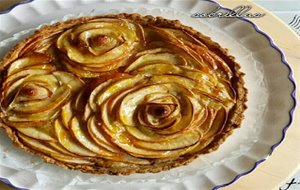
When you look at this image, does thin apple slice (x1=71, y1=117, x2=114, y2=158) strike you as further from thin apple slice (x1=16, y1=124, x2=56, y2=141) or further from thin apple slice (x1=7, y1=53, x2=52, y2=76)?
thin apple slice (x1=7, y1=53, x2=52, y2=76)

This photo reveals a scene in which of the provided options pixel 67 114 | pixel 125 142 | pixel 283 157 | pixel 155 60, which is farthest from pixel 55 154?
pixel 283 157

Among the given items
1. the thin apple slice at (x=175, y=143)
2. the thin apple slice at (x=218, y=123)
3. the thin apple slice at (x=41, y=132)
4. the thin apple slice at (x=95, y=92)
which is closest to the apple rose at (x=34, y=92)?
the thin apple slice at (x=41, y=132)

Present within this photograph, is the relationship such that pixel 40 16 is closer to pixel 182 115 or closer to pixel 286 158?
pixel 182 115

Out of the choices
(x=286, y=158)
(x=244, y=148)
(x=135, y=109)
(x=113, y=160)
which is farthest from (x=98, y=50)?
(x=286, y=158)

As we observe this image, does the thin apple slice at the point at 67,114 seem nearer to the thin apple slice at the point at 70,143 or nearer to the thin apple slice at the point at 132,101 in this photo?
the thin apple slice at the point at 70,143

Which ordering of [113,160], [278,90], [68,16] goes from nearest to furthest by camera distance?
[113,160] → [278,90] → [68,16]

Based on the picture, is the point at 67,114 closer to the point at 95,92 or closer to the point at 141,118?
the point at 95,92

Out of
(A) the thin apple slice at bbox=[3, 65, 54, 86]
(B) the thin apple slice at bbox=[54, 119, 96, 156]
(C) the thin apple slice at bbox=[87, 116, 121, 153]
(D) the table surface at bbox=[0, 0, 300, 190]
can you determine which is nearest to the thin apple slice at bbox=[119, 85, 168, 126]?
(C) the thin apple slice at bbox=[87, 116, 121, 153]
